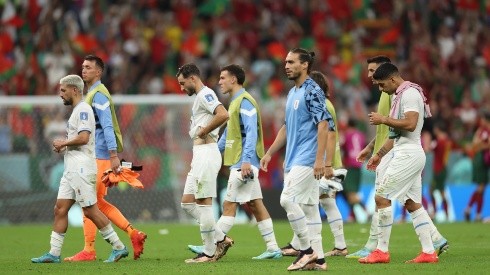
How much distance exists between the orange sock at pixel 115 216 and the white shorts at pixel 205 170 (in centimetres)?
104

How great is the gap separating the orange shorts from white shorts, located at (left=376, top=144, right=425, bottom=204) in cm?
349

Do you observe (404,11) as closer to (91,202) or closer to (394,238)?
(394,238)

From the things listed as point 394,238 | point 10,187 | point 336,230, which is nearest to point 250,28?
point 10,187

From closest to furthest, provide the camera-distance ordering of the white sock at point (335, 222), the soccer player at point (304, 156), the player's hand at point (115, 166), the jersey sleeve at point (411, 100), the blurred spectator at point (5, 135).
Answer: the soccer player at point (304, 156) < the jersey sleeve at point (411, 100) < the player's hand at point (115, 166) < the white sock at point (335, 222) < the blurred spectator at point (5, 135)

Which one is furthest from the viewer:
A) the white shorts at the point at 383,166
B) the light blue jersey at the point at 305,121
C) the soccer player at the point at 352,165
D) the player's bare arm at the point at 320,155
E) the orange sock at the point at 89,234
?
the soccer player at the point at 352,165

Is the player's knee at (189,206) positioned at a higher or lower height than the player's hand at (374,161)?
lower

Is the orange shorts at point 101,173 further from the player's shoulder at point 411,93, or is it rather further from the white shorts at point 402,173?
the player's shoulder at point 411,93

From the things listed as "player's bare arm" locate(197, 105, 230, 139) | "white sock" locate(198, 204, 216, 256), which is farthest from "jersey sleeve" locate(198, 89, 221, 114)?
"white sock" locate(198, 204, 216, 256)

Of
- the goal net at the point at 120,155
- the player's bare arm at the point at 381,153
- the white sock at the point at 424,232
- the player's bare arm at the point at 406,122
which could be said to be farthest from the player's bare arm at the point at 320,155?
the goal net at the point at 120,155

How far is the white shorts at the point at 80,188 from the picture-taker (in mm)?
13695

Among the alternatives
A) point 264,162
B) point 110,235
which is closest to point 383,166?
point 264,162

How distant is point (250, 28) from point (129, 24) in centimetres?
323

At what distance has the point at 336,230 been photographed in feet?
49.7

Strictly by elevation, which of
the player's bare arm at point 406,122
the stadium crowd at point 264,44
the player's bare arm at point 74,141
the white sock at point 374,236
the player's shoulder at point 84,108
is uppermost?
the stadium crowd at point 264,44
